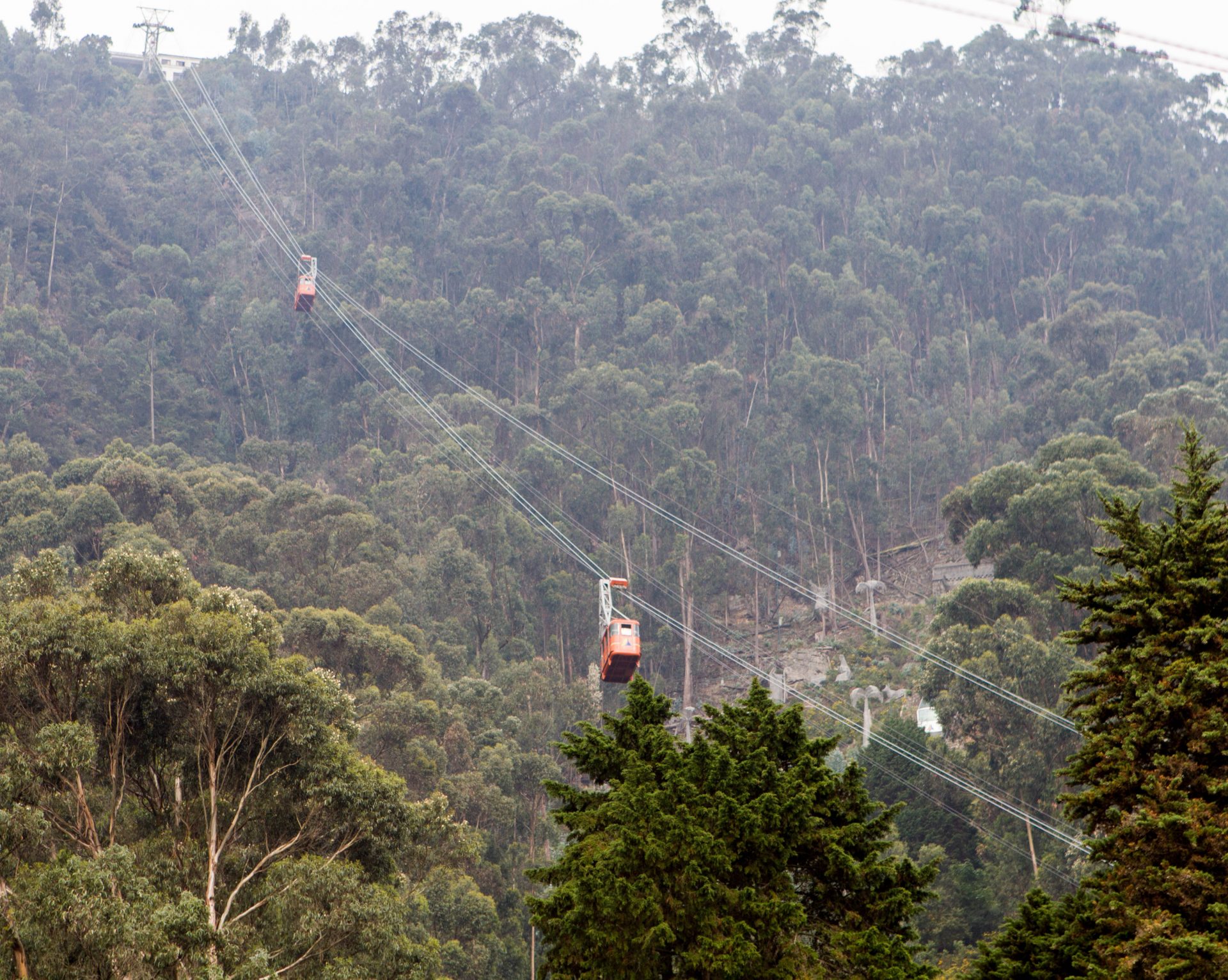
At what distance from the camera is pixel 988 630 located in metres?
34.0

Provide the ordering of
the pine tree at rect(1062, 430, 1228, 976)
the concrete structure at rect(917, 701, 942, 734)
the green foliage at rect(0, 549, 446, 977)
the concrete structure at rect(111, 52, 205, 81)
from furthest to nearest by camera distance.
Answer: the concrete structure at rect(111, 52, 205, 81)
the concrete structure at rect(917, 701, 942, 734)
the green foliage at rect(0, 549, 446, 977)
the pine tree at rect(1062, 430, 1228, 976)

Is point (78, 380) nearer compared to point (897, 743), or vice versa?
point (897, 743)

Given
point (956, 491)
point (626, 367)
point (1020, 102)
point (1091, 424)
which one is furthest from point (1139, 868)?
point (1020, 102)

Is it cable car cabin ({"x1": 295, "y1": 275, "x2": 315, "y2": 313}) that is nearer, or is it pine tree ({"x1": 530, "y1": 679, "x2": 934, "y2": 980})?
pine tree ({"x1": 530, "y1": 679, "x2": 934, "y2": 980})

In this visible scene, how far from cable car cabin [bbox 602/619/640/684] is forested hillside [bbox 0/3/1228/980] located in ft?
14.9

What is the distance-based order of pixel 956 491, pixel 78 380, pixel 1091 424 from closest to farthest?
pixel 956 491 → pixel 1091 424 → pixel 78 380

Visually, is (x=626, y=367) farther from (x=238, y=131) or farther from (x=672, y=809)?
(x=672, y=809)

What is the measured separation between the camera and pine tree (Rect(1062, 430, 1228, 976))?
10.3 metres

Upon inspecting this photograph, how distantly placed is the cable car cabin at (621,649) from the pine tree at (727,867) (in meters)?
15.6

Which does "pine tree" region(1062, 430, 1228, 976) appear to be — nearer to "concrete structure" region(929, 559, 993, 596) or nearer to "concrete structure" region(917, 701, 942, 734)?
"concrete structure" region(917, 701, 942, 734)

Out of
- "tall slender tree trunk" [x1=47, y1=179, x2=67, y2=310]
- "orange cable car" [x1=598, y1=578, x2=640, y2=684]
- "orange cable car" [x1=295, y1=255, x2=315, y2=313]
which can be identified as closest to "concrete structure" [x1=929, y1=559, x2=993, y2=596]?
"orange cable car" [x1=598, y1=578, x2=640, y2=684]

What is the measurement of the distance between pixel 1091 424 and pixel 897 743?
20.2m

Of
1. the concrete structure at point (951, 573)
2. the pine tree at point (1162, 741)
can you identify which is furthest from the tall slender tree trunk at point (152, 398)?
the pine tree at point (1162, 741)

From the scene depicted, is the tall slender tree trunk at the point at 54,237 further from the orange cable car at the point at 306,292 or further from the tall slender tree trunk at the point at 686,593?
the tall slender tree trunk at the point at 686,593
